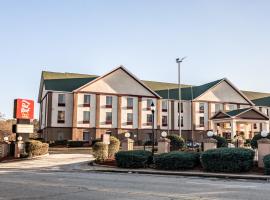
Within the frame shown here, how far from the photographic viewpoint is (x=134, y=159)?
23.8 metres

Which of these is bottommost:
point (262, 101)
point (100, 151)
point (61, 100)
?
point (100, 151)

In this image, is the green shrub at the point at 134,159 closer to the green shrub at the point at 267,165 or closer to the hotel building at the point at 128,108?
the green shrub at the point at 267,165

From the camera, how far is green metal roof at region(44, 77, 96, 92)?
59747mm

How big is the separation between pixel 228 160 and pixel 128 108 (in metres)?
44.0

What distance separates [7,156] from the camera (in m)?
36.3

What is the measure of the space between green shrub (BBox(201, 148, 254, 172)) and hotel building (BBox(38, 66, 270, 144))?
31424mm

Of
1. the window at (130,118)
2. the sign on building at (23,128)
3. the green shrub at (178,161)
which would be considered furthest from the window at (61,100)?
the green shrub at (178,161)

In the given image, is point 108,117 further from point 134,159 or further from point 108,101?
point 134,159

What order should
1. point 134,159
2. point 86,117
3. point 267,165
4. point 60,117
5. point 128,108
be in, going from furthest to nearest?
1. point 128,108
2. point 86,117
3. point 60,117
4. point 134,159
5. point 267,165

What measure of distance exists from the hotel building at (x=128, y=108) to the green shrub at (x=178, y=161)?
30.2m

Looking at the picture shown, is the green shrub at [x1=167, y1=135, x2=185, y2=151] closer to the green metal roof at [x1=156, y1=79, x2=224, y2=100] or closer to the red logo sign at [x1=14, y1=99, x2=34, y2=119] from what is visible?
the red logo sign at [x1=14, y1=99, x2=34, y2=119]

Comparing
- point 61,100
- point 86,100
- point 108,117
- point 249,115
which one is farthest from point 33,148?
point 249,115

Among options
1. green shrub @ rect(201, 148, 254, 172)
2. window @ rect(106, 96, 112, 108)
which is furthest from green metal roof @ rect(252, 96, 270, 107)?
green shrub @ rect(201, 148, 254, 172)

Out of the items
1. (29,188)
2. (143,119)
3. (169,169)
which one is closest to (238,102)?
(143,119)
